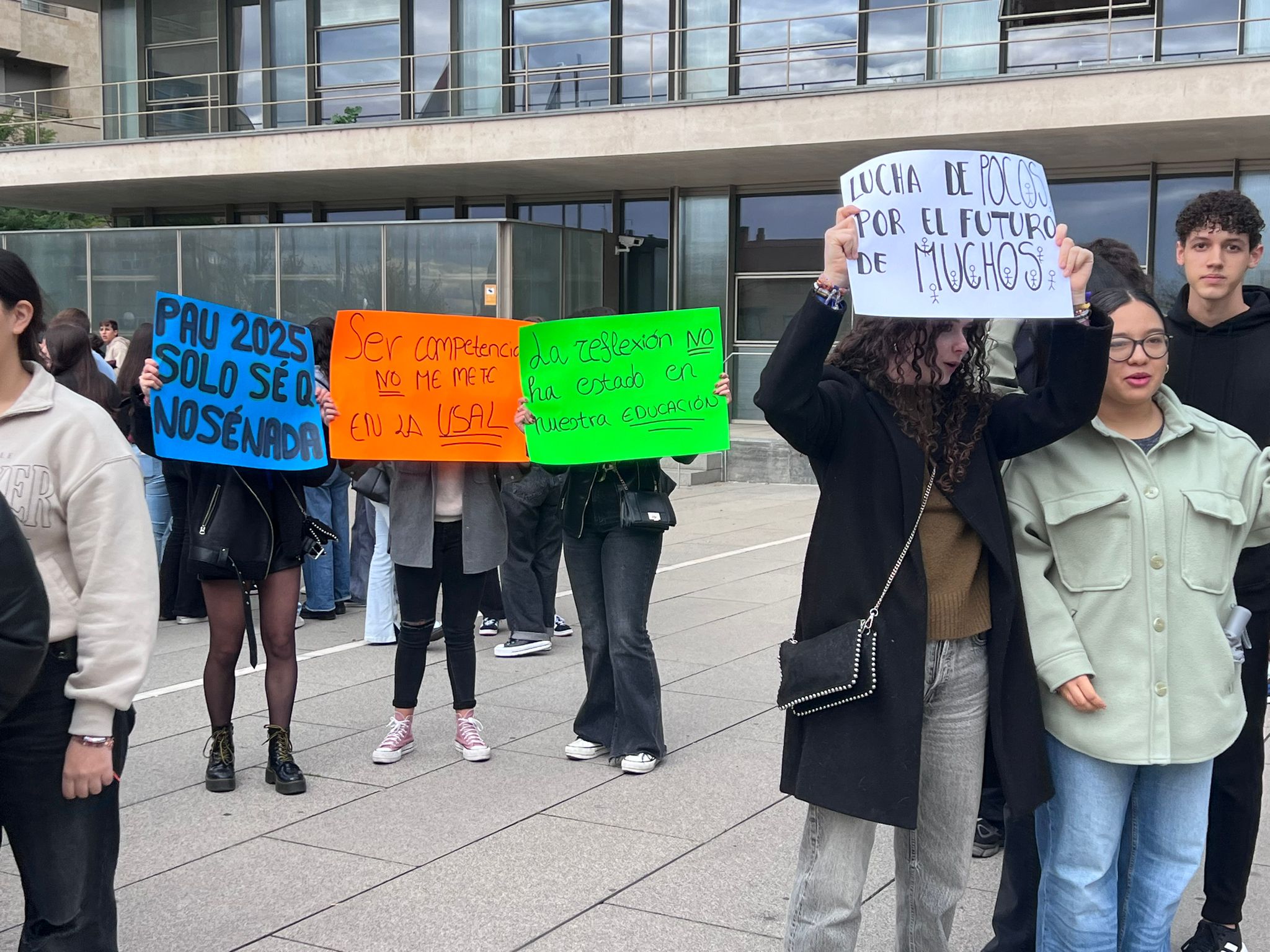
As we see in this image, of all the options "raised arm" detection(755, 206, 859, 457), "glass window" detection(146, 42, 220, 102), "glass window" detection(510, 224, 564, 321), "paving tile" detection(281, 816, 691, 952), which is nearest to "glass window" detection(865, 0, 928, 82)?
"glass window" detection(510, 224, 564, 321)

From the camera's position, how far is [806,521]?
1438 centimetres

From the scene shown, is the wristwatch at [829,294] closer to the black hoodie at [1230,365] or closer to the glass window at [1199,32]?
the black hoodie at [1230,365]

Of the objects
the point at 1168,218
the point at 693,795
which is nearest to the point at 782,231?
the point at 1168,218

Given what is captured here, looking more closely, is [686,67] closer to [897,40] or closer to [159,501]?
[897,40]

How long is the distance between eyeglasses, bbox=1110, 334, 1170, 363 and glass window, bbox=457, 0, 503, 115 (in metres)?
19.7

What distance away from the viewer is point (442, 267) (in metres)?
19.3

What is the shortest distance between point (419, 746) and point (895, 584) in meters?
3.56

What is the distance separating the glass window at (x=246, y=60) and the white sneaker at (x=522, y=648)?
1865cm

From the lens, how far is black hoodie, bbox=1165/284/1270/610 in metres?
4.04

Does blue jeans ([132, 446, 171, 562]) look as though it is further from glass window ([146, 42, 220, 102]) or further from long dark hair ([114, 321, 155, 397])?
glass window ([146, 42, 220, 102])

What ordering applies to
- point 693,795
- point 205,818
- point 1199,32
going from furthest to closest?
1. point 1199,32
2. point 693,795
3. point 205,818

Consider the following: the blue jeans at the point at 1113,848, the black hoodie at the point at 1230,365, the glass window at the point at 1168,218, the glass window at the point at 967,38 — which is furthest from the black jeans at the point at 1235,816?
the glass window at the point at 967,38

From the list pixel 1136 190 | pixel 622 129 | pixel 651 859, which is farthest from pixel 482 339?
pixel 1136 190

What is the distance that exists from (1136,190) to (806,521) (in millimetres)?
8275
